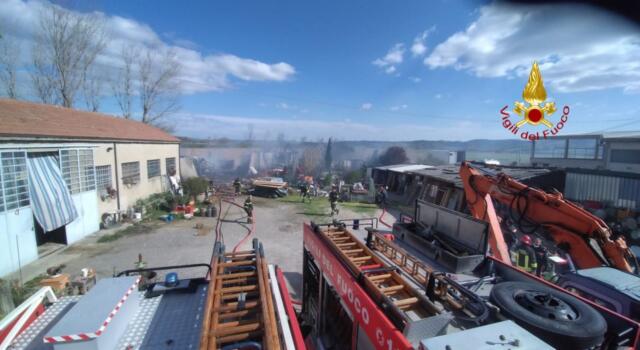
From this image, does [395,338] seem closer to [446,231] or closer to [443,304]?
[443,304]

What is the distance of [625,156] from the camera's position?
655 inches

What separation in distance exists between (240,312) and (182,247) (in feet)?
28.7

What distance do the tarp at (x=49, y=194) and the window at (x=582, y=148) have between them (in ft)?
99.0

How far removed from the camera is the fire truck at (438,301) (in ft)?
8.29

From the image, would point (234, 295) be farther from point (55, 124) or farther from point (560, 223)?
point (55, 124)

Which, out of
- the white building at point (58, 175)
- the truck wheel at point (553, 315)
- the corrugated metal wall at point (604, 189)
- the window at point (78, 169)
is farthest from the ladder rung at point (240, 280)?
the corrugated metal wall at point (604, 189)

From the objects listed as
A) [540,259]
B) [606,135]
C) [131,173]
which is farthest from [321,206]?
[606,135]

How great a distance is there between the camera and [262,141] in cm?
4234

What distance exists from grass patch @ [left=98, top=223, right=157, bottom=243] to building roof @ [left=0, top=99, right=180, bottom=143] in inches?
160

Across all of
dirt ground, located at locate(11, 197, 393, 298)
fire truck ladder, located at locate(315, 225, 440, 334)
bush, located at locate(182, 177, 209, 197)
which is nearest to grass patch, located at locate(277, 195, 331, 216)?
dirt ground, located at locate(11, 197, 393, 298)

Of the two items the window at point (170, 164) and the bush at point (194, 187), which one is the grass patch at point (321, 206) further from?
the window at point (170, 164)

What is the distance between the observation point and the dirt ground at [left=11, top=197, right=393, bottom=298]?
28.2 feet

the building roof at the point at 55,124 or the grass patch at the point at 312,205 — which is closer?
the building roof at the point at 55,124

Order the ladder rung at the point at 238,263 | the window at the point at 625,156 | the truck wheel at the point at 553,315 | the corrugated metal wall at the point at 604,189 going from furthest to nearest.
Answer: the window at the point at 625,156
the corrugated metal wall at the point at 604,189
the ladder rung at the point at 238,263
the truck wheel at the point at 553,315
